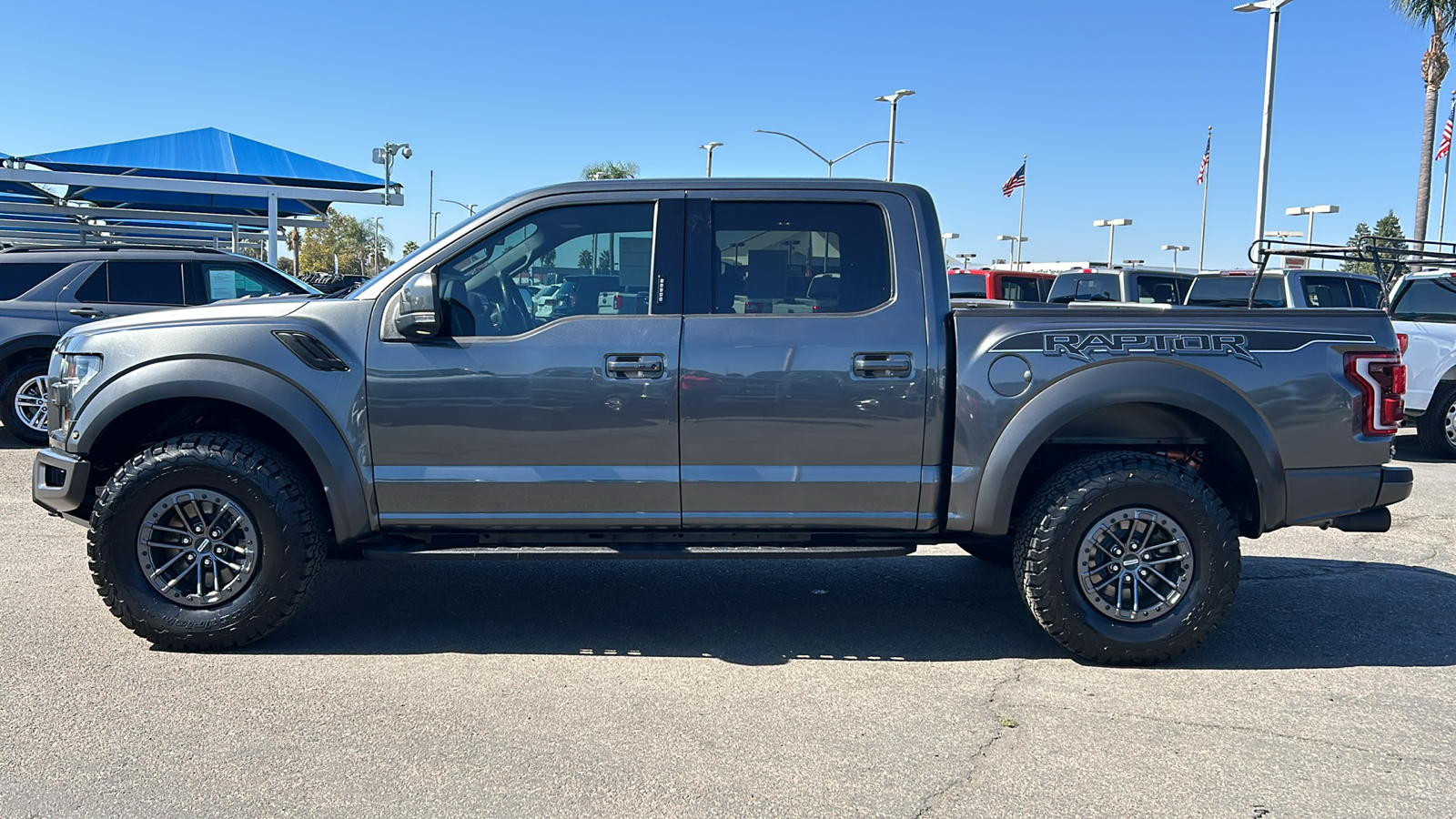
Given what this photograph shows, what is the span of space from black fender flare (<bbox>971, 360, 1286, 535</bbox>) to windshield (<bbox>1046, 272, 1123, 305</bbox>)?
40.2ft

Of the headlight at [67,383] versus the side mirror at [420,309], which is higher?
the side mirror at [420,309]

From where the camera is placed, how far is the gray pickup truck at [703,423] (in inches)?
173

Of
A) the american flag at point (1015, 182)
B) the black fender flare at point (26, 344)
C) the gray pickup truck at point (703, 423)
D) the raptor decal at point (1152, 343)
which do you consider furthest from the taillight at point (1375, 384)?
the american flag at point (1015, 182)

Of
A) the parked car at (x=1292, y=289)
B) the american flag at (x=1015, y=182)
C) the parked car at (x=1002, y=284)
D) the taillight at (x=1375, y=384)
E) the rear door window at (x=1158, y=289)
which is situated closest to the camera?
the taillight at (x=1375, y=384)

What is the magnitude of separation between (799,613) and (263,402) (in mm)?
2604

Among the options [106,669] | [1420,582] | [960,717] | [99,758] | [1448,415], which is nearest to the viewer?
[99,758]

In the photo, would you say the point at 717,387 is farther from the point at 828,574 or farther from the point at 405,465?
the point at 828,574

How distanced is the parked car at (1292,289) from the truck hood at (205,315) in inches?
418

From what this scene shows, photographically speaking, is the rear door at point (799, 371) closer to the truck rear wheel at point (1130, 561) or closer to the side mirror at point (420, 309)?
the truck rear wheel at point (1130, 561)

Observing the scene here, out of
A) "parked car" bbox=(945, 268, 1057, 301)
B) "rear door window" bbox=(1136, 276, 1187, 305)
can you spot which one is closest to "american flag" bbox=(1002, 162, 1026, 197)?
"parked car" bbox=(945, 268, 1057, 301)

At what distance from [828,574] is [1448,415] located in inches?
316

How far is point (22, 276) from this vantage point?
32.0 ft

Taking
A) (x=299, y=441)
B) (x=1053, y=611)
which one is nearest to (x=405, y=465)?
(x=299, y=441)

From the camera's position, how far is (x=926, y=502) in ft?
14.8
